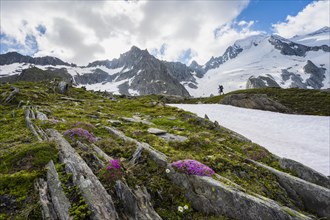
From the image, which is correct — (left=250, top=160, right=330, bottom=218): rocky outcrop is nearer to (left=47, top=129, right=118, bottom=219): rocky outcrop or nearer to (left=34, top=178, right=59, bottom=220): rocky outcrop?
(left=47, top=129, right=118, bottom=219): rocky outcrop

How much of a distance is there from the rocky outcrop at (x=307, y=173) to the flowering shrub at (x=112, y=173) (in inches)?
435

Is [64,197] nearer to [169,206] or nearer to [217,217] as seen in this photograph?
[169,206]

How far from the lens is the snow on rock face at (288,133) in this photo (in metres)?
22.1

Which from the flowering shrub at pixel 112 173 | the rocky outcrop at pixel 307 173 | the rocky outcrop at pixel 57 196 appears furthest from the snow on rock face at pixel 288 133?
the rocky outcrop at pixel 57 196

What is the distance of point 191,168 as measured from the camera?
10094 mm

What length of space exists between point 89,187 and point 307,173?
12.8 meters

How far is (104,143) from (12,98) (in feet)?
103

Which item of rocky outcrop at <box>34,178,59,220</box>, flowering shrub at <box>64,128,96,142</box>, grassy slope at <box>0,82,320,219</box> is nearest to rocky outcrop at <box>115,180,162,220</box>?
grassy slope at <box>0,82,320,219</box>

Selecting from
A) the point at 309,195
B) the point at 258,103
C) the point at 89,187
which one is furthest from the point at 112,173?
the point at 258,103

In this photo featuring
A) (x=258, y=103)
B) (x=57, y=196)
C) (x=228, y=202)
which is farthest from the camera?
(x=258, y=103)

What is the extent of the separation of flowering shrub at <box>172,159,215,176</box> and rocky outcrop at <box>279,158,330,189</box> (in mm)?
6588

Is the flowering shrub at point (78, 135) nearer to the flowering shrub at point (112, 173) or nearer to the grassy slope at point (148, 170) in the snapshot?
the grassy slope at point (148, 170)

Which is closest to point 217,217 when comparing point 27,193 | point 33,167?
point 27,193

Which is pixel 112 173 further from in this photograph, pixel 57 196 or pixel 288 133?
pixel 288 133
